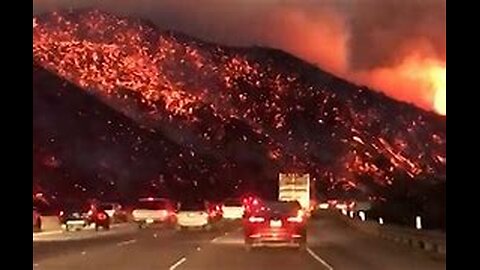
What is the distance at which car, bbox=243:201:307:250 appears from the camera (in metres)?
40.0

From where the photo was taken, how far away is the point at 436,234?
38.5m

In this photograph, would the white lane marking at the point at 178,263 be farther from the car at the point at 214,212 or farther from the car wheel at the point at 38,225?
the car at the point at 214,212

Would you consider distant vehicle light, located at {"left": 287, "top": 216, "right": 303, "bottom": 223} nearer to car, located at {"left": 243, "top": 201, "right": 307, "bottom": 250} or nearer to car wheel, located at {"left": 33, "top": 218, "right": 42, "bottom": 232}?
car, located at {"left": 243, "top": 201, "right": 307, "bottom": 250}

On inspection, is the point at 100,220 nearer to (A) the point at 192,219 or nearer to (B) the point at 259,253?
(A) the point at 192,219

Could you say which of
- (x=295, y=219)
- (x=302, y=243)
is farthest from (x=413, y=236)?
(x=295, y=219)

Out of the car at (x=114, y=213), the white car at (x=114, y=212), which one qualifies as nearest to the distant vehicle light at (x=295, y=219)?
the car at (x=114, y=213)

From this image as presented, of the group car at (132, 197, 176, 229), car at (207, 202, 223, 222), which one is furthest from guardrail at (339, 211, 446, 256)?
car at (207, 202, 223, 222)

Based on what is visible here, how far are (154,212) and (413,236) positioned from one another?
2888cm

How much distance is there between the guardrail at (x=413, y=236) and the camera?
122ft

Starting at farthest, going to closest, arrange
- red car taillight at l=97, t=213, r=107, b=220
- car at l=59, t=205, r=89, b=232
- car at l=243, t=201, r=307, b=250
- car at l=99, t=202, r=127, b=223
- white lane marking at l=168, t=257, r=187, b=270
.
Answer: car at l=99, t=202, r=127, b=223, red car taillight at l=97, t=213, r=107, b=220, car at l=59, t=205, r=89, b=232, car at l=243, t=201, r=307, b=250, white lane marking at l=168, t=257, r=187, b=270

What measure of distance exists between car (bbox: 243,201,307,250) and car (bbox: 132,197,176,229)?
29.0 metres

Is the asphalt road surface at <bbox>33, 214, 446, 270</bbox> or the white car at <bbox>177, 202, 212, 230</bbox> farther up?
the asphalt road surface at <bbox>33, 214, 446, 270</bbox>
